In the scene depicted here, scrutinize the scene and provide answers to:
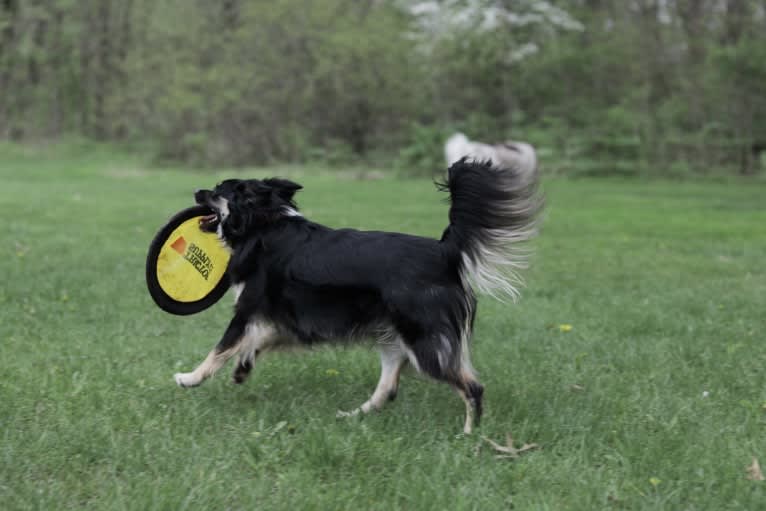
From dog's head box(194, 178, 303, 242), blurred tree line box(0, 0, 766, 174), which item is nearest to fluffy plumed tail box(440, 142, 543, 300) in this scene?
dog's head box(194, 178, 303, 242)

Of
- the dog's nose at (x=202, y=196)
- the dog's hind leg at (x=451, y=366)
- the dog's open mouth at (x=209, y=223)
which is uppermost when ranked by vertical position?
the dog's nose at (x=202, y=196)

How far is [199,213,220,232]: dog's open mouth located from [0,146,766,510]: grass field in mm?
989

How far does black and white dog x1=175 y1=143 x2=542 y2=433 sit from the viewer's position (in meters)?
4.61

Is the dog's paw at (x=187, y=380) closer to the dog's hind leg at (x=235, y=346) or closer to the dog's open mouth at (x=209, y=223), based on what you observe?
the dog's hind leg at (x=235, y=346)

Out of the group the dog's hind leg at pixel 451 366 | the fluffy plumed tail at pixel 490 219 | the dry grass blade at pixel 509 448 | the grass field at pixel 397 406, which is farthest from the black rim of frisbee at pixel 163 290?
the dry grass blade at pixel 509 448

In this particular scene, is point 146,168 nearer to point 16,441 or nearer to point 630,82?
point 630,82

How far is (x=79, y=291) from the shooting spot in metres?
8.11

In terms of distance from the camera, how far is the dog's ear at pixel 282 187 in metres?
5.40

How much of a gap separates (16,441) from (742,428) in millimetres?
3855

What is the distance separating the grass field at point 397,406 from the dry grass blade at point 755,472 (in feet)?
0.15

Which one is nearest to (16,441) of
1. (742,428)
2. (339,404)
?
(339,404)

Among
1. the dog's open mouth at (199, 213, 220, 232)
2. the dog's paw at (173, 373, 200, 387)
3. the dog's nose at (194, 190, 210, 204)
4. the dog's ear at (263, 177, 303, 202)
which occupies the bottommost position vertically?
the dog's paw at (173, 373, 200, 387)

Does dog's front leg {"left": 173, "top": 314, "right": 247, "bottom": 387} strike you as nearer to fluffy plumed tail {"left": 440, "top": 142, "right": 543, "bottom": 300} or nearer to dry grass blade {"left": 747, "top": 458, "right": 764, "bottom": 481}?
fluffy plumed tail {"left": 440, "top": 142, "right": 543, "bottom": 300}

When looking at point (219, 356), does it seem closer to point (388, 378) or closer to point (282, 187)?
point (388, 378)
